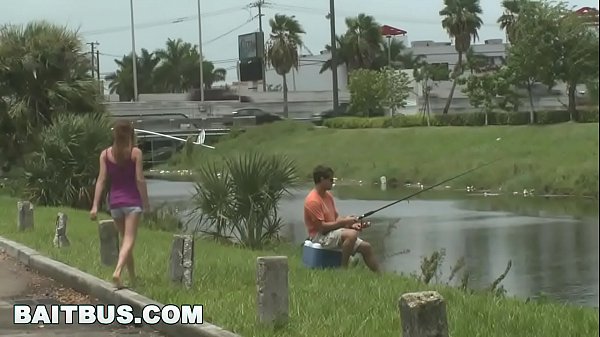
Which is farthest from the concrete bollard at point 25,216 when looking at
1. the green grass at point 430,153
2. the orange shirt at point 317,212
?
the green grass at point 430,153

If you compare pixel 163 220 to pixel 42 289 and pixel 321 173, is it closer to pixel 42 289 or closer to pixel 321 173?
pixel 321 173

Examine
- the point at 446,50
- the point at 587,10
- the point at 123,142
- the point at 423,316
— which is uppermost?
the point at 446,50

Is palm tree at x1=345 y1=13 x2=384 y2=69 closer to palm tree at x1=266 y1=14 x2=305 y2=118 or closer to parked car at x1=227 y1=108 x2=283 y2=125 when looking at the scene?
palm tree at x1=266 y1=14 x2=305 y2=118

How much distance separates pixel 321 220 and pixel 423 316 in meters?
5.95

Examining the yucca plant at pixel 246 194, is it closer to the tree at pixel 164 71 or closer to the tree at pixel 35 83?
the tree at pixel 35 83

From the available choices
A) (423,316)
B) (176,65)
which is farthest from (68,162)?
(176,65)

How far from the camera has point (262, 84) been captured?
322ft

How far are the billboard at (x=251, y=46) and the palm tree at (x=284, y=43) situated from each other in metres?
3.73

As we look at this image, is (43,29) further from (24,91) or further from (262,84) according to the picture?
(262,84)

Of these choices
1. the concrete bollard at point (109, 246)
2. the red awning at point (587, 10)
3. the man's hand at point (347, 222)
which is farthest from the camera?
the man's hand at point (347, 222)

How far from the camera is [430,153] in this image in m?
45.2

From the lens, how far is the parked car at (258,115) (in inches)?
2568

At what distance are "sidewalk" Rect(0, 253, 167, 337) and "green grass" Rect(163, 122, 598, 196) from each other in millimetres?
14343

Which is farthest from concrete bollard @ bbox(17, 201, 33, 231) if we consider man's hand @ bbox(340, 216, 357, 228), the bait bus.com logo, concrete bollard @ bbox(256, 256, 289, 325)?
concrete bollard @ bbox(256, 256, 289, 325)
